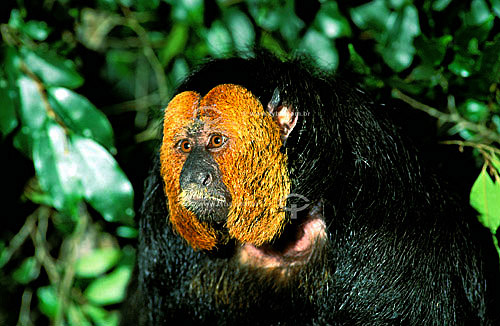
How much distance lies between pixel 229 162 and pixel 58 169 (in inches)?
26.1

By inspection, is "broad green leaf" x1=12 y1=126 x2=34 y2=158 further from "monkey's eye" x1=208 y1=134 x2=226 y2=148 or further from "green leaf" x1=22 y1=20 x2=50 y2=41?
"monkey's eye" x1=208 y1=134 x2=226 y2=148

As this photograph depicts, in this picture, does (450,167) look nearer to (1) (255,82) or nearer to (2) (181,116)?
(1) (255,82)

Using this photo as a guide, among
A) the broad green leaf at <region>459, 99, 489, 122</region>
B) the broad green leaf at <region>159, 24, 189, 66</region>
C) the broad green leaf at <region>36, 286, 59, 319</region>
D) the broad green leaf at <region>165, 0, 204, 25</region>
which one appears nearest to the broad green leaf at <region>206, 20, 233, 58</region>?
the broad green leaf at <region>165, 0, 204, 25</region>

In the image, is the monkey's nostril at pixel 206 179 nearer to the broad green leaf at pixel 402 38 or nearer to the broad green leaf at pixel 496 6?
the broad green leaf at pixel 402 38

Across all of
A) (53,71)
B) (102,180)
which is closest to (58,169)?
(102,180)

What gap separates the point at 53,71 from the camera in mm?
1885

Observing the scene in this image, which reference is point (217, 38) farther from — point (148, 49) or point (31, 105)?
point (31, 105)

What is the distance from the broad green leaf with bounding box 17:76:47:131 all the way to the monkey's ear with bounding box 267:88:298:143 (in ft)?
2.76

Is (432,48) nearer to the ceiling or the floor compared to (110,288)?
nearer to the ceiling

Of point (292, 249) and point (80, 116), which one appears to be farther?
point (80, 116)

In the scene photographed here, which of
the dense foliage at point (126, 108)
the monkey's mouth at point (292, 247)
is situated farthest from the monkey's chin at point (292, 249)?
the dense foliage at point (126, 108)

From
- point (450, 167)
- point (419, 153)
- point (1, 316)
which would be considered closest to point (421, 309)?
point (419, 153)

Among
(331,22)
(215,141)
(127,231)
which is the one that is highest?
(331,22)

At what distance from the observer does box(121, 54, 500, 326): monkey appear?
141 cm
